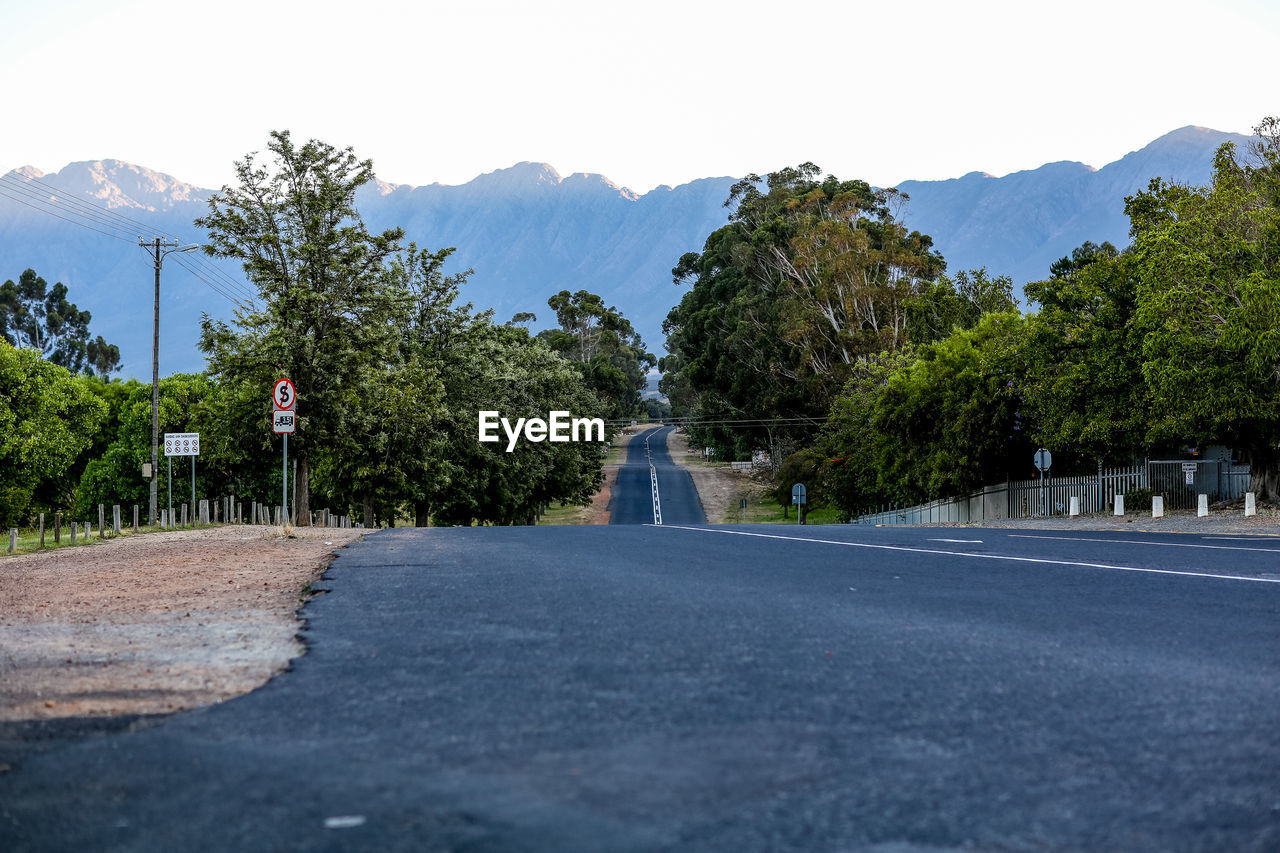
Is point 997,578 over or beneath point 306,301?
beneath

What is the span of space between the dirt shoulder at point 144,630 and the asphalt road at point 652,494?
55.9 m

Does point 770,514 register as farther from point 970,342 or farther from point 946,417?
point 946,417

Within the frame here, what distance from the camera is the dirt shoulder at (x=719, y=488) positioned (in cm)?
8238

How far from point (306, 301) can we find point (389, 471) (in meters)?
9.52

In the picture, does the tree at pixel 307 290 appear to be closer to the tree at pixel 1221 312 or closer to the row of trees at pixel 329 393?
the row of trees at pixel 329 393

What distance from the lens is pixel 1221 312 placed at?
1211 inches

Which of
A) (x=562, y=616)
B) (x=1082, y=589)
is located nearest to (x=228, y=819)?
(x=562, y=616)

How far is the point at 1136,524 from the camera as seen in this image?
32.4 m

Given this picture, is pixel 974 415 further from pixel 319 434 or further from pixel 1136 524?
pixel 319 434

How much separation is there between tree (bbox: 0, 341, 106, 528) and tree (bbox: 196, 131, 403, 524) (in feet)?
98.3

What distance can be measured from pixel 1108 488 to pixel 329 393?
1007 inches

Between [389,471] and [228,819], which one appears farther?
[389,471]

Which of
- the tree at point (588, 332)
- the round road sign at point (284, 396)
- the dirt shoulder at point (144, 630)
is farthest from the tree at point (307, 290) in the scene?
the tree at point (588, 332)

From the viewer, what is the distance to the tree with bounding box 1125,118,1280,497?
97.1ft
